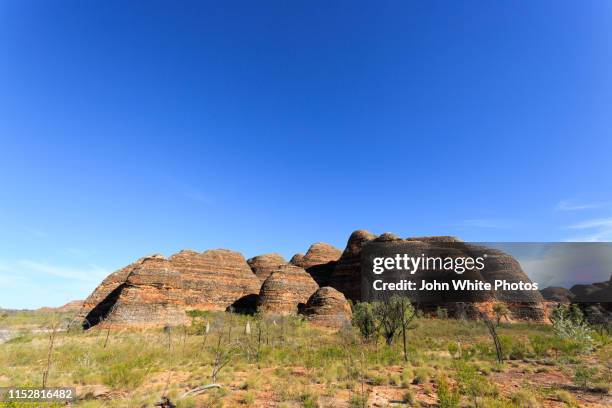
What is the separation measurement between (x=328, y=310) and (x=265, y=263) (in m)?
38.0

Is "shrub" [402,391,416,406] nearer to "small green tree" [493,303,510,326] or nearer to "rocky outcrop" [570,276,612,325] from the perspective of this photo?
"small green tree" [493,303,510,326]

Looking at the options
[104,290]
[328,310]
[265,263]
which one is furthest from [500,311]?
[104,290]

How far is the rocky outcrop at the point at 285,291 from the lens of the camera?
39344 millimetres

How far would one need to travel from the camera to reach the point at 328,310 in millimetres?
32844

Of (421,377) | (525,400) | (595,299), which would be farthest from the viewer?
(595,299)

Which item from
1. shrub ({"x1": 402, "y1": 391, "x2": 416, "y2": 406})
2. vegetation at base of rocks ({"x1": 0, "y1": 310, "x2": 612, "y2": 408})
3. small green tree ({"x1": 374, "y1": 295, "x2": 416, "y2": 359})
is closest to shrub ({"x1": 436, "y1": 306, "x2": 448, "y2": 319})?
small green tree ({"x1": 374, "y1": 295, "x2": 416, "y2": 359})

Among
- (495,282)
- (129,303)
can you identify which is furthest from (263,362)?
(495,282)

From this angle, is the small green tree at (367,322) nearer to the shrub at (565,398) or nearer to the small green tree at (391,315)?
the small green tree at (391,315)

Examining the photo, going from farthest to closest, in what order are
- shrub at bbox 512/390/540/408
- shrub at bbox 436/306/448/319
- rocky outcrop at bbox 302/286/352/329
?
shrub at bbox 436/306/448/319 < rocky outcrop at bbox 302/286/352/329 < shrub at bbox 512/390/540/408

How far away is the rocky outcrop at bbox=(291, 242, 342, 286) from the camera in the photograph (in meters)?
68.4

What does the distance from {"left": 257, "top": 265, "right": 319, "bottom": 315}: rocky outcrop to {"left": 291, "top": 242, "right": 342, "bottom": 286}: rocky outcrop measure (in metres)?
23.2

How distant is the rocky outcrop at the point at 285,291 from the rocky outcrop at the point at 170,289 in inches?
413

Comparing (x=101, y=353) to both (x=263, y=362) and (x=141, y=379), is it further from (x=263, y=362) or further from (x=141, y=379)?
(x=263, y=362)

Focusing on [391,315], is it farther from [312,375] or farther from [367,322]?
[312,375]
